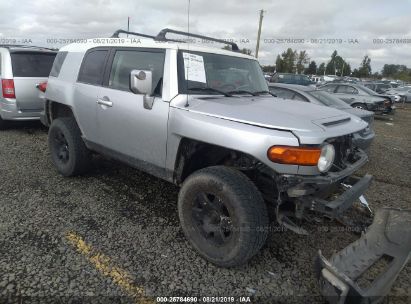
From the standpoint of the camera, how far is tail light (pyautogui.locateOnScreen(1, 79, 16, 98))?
6.52 metres

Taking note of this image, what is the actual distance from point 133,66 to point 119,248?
6.34 feet

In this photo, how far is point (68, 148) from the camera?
4551 millimetres

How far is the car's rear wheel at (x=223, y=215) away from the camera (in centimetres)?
265

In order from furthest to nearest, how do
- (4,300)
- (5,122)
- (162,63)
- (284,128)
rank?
1. (5,122)
2. (162,63)
3. (284,128)
4. (4,300)

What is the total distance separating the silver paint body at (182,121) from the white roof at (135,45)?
0.02 meters

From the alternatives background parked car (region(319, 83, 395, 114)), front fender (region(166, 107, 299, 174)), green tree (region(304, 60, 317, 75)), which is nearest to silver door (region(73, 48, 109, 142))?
front fender (region(166, 107, 299, 174))

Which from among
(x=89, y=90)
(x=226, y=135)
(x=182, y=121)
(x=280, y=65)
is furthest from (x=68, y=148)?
(x=280, y=65)

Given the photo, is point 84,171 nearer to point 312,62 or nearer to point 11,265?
point 11,265

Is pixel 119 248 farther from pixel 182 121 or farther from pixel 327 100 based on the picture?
pixel 327 100

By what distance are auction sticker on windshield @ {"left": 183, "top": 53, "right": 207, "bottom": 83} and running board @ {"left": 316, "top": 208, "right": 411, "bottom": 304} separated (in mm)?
1969

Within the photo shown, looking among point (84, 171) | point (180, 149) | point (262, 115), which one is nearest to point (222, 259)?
point (180, 149)

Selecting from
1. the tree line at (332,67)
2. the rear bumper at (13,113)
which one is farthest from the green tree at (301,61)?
the rear bumper at (13,113)

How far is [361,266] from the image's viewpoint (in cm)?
260

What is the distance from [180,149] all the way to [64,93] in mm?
2262
